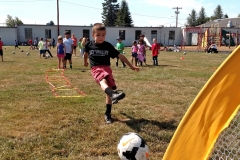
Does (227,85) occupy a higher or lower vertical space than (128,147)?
higher

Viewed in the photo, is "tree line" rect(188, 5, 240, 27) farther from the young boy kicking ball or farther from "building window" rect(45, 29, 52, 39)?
the young boy kicking ball

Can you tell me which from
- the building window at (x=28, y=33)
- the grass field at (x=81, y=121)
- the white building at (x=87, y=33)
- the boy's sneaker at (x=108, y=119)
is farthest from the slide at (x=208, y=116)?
the building window at (x=28, y=33)

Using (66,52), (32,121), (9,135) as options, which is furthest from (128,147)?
(66,52)

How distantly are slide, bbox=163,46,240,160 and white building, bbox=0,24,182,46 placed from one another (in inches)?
2027

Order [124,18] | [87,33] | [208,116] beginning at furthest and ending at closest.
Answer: [124,18]
[87,33]
[208,116]

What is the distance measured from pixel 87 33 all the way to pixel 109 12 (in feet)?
154

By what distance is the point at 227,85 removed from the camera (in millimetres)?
2826

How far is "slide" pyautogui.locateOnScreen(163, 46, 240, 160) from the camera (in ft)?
9.18

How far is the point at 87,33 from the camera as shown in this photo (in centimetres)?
5397

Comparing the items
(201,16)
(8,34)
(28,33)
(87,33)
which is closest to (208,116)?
(87,33)

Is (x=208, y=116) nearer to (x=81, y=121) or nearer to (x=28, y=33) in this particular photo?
(x=81, y=121)

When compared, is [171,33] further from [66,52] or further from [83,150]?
[83,150]

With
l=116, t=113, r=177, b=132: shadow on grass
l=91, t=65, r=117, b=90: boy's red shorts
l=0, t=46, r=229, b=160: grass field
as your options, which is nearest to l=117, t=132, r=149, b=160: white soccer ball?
l=0, t=46, r=229, b=160: grass field

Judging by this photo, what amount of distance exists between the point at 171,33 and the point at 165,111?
2131 inches
